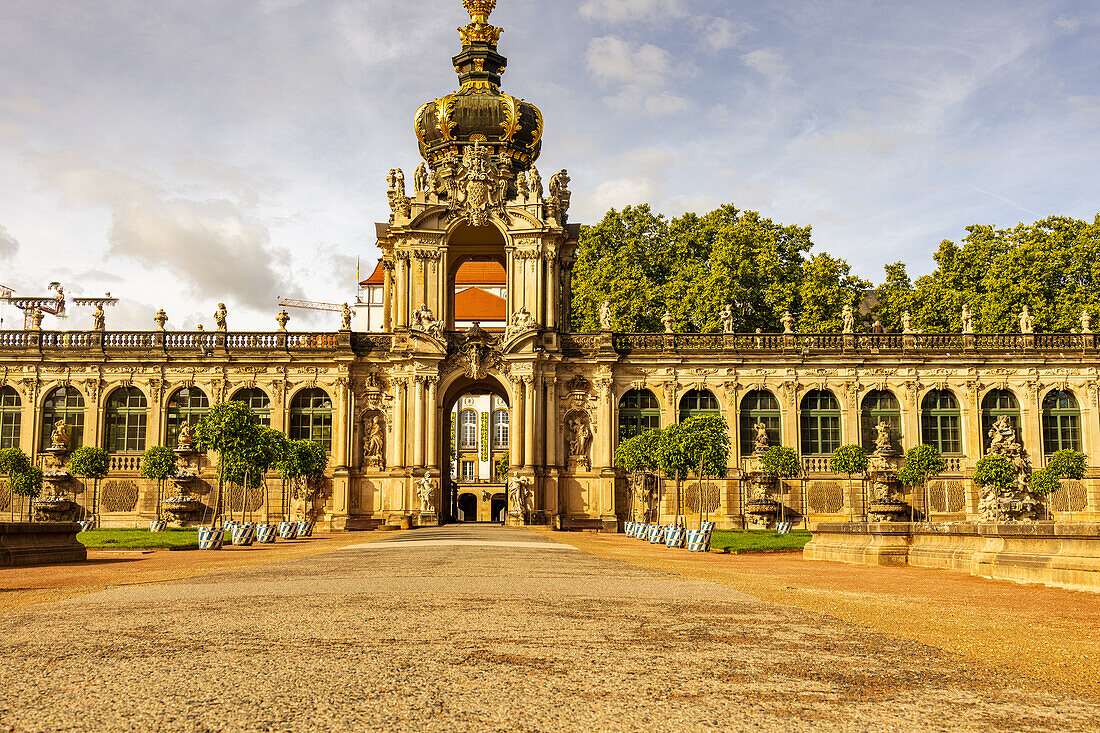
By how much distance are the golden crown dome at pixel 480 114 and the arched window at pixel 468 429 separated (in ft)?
150

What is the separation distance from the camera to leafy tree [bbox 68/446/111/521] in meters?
50.1

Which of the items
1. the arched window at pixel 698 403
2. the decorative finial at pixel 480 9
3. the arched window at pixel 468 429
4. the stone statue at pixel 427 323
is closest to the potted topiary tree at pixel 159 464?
the stone statue at pixel 427 323

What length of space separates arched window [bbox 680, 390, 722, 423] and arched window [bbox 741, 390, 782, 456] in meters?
1.62

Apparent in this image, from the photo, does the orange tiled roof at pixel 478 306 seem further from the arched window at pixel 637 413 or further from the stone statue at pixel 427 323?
the stone statue at pixel 427 323

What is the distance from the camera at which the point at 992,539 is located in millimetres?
Answer: 19062

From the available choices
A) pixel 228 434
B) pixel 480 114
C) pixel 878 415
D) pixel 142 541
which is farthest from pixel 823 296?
pixel 142 541

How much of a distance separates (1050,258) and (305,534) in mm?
44576

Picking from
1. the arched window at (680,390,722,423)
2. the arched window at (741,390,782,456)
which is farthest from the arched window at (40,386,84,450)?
the arched window at (741,390,782,456)

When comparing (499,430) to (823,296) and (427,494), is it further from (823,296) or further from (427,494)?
(427,494)

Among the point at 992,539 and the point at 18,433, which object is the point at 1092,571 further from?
the point at 18,433

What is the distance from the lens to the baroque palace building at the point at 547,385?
52062 mm

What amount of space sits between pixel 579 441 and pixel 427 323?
10073 millimetres

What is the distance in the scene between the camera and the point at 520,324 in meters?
51.9

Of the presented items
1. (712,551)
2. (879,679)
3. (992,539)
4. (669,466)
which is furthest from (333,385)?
(879,679)
